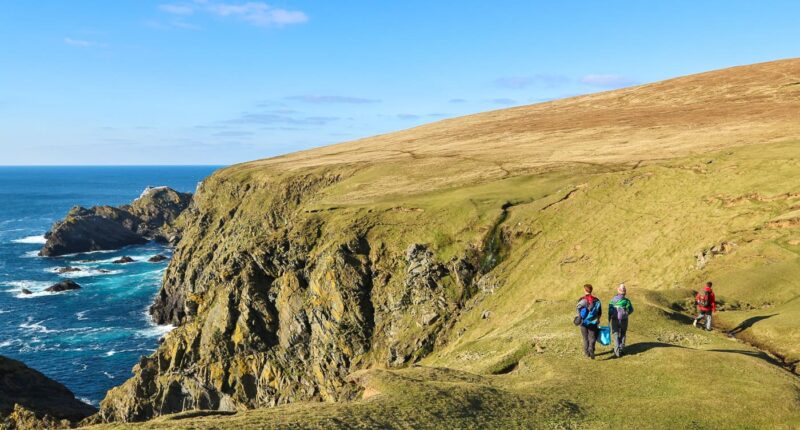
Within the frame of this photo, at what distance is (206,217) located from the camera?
11919 cm

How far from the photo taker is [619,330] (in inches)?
858

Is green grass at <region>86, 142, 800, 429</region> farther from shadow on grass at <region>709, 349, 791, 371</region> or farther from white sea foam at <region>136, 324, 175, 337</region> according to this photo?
white sea foam at <region>136, 324, 175, 337</region>

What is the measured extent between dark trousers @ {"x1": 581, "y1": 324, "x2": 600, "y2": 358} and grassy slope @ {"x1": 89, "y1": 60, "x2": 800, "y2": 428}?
664 millimetres

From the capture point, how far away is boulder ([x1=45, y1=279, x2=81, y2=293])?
111 m

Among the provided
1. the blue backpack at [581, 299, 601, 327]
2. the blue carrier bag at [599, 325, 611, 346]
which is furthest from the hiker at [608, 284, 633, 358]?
the blue backpack at [581, 299, 601, 327]

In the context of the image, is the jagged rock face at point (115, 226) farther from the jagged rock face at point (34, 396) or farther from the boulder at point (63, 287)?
the jagged rock face at point (34, 396)

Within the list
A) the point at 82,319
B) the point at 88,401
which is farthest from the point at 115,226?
the point at 88,401

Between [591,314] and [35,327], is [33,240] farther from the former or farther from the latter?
[591,314]

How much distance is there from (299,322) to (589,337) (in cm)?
4508

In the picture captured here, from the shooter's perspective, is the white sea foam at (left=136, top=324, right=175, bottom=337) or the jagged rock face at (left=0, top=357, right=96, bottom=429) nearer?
the jagged rock face at (left=0, top=357, right=96, bottom=429)

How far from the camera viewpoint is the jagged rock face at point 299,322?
182ft

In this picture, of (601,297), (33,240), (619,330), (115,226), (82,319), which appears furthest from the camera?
(33,240)

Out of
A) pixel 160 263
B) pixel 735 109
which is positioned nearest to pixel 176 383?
pixel 160 263

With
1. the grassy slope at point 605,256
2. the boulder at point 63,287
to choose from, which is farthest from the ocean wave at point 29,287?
the grassy slope at point 605,256
